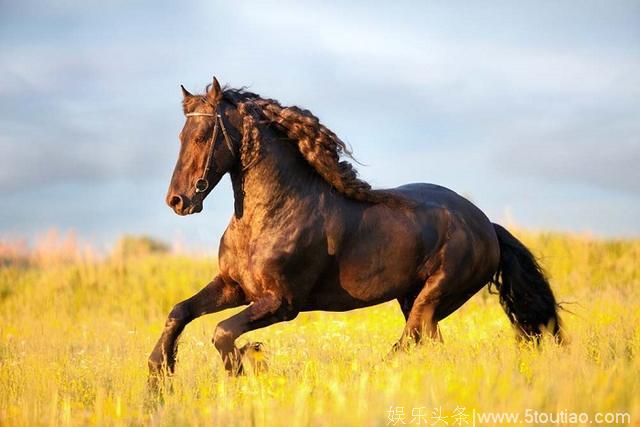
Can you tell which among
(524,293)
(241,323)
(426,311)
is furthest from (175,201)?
(524,293)

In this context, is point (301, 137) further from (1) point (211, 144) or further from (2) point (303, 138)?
(1) point (211, 144)

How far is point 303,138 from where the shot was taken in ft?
21.6

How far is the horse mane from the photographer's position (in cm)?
638

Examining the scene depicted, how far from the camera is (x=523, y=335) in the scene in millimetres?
7965

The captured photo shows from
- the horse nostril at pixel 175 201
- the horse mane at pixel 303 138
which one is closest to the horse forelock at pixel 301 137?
the horse mane at pixel 303 138

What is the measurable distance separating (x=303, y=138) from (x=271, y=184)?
491 mm

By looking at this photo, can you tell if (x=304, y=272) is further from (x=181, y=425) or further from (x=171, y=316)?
(x=181, y=425)

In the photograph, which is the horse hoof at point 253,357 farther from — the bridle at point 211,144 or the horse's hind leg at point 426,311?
the horse's hind leg at point 426,311

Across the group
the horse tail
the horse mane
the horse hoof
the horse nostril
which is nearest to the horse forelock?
the horse mane

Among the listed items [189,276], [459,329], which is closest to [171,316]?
[459,329]

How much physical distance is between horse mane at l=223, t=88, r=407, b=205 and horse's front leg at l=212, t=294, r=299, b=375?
108cm

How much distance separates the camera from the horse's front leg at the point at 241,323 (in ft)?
19.4

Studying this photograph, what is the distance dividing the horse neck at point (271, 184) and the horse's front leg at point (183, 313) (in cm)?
60

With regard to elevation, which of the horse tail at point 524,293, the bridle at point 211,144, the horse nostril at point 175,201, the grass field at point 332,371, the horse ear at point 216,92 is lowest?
the grass field at point 332,371
